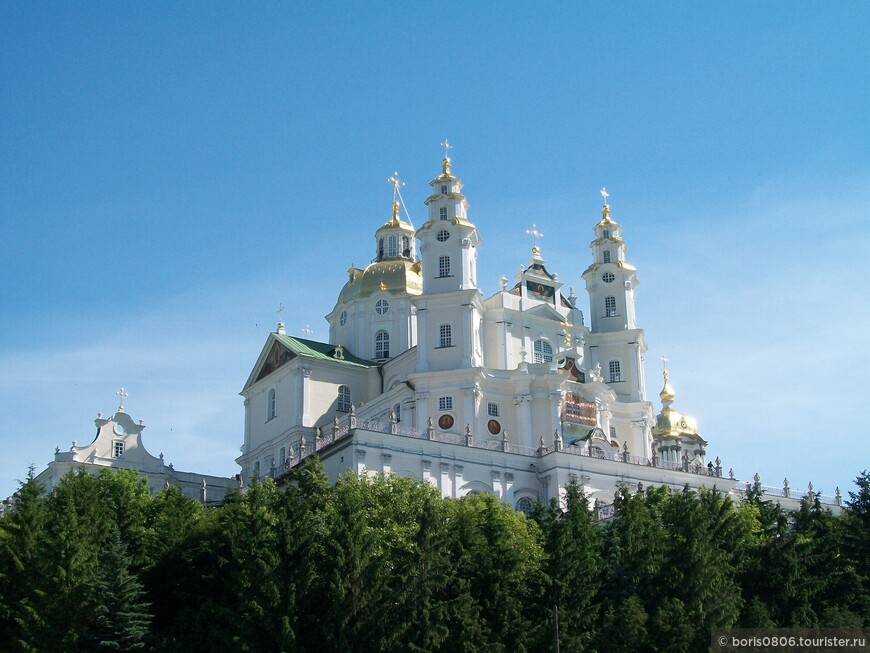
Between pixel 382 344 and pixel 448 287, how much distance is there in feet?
36.7

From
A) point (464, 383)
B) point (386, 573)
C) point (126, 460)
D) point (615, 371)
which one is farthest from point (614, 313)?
point (386, 573)

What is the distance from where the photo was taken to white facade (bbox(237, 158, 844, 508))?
68.6 meters

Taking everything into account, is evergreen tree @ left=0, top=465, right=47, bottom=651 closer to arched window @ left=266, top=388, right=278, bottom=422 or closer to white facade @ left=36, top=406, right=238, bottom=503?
white facade @ left=36, top=406, right=238, bottom=503

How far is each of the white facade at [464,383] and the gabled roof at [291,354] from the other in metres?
0.14

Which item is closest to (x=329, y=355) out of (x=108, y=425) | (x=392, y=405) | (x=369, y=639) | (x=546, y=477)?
(x=392, y=405)

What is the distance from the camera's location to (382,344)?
3438 inches

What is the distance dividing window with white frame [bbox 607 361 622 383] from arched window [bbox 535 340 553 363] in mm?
5568

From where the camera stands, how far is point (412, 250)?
3698 inches

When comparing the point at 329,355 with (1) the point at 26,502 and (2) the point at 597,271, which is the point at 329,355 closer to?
(2) the point at 597,271

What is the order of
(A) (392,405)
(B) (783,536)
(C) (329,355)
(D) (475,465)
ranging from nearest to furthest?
(B) (783,536) < (D) (475,465) < (A) (392,405) < (C) (329,355)

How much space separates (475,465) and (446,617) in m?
20.4

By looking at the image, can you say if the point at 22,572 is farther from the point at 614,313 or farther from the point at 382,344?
the point at 614,313

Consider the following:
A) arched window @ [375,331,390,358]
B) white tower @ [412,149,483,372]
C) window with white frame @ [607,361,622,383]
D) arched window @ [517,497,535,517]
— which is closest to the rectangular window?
window with white frame @ [607,361,622,383]

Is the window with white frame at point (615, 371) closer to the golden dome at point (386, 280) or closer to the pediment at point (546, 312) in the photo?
the pediment at point (546, 312)
